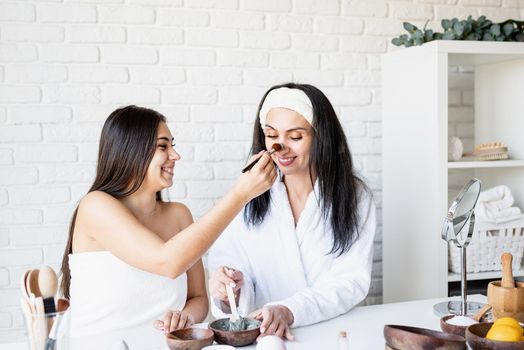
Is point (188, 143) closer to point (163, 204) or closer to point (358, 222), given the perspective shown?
point (163, 204)

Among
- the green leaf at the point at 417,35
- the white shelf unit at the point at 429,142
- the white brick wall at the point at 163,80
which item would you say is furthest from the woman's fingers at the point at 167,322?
the green leaf at the point at 417,35

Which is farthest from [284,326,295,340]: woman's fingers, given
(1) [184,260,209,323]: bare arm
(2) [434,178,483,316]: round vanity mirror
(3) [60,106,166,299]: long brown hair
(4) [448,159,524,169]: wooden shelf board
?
(4) [448,159,524,169]: wooden shelf board

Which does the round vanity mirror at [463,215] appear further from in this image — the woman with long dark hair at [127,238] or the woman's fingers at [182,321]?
the woman's fingers at [182,321]

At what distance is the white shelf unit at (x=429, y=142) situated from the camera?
2480 millimetres

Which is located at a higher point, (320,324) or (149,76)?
(149,76)

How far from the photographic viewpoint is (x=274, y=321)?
153 cm

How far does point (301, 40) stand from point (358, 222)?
989 millimetres

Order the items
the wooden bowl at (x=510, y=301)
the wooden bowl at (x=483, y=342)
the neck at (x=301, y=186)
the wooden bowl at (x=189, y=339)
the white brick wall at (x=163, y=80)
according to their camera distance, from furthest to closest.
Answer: the white brick wall at (x=163, y=80) → the neck at (x=301, y=186) → the wooden bowl at (x=510, y=301) → the wooden bowl at (x=189, y=339) → the wooden bowl at (x=483, y=342)

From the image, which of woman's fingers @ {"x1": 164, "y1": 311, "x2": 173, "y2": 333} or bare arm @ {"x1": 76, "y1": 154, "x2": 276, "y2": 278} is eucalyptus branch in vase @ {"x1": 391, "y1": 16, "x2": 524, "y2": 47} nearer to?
bare arm @ {"x1": 76, "y1": 154, "x2": 276, "y2": 278}

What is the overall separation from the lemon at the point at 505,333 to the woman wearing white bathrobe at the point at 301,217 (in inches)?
30.8

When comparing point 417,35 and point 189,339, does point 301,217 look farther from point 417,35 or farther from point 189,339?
point 417,35

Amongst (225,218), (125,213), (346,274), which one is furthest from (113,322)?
(346,274)

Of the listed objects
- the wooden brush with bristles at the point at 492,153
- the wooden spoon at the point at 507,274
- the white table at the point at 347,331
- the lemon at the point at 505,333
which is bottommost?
the white table at the point at 347,331

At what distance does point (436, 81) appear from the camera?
246cm
